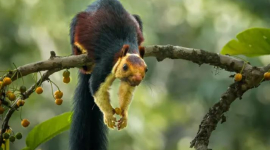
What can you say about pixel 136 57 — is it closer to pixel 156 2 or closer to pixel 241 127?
pixel 241 127

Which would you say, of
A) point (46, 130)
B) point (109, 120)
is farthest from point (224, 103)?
point (46, 130)

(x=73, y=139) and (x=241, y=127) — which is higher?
(x=241, y=127)

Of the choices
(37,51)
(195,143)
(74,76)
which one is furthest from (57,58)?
(37,51)

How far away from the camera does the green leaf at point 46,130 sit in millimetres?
2068

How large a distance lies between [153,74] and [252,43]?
7474mm

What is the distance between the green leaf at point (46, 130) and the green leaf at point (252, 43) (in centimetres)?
81

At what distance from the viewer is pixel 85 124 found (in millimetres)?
2770

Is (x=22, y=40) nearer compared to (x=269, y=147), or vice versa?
(x=22, y=40)

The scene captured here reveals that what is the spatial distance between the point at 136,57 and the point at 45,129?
488 mm

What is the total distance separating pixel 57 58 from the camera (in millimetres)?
2020

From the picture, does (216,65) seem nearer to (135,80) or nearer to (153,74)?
(135,80)

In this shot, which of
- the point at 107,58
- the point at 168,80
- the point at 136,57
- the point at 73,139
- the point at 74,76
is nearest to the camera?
the point at 136,57

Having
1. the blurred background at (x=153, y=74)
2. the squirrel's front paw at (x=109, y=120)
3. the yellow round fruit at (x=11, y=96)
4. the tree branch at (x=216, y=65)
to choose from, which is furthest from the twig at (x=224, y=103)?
the blurred background at (x=153, y=74)

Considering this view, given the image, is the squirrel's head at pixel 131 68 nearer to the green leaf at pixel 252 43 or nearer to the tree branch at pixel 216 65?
the tree branch at pixel 216 65
